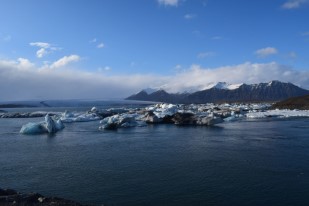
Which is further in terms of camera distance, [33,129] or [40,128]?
[40,128]

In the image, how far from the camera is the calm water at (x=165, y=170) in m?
10.9

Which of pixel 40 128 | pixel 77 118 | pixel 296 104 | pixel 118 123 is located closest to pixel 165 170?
pixel 40 128

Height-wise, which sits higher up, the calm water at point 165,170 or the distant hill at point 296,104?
the distant hill at point 296,104

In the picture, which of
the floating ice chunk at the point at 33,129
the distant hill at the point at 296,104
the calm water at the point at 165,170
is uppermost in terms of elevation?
the distant hill at the point at 296,104

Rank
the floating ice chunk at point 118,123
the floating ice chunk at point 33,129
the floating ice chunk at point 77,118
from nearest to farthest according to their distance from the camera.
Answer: the floating ice chunk at point 33,129, the floating ice chunk at point 118,123, the floating ice chunk at point 77,118

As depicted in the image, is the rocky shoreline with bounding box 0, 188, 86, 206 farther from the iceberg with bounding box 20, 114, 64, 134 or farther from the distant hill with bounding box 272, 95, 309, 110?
the distant hill with bounding box 272, 95, 309, 110

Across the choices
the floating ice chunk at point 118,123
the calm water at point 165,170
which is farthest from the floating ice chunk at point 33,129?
the calm water at point 165,170

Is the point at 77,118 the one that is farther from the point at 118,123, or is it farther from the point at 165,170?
the point at 165,170

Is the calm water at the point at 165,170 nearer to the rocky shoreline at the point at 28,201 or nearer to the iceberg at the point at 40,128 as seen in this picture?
the rocky shoreline at the point at 28,201

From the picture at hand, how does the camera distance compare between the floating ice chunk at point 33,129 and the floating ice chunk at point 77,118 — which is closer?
the floating ice chunk at point 33,129

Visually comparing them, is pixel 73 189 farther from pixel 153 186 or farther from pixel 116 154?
pixel 116 154

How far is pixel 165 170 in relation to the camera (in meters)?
14.2

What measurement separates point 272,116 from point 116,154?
29.4 metres

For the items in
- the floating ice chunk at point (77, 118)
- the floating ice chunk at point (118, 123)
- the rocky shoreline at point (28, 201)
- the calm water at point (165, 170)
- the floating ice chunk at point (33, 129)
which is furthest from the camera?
the floating ice chunk at point (77, 118)
